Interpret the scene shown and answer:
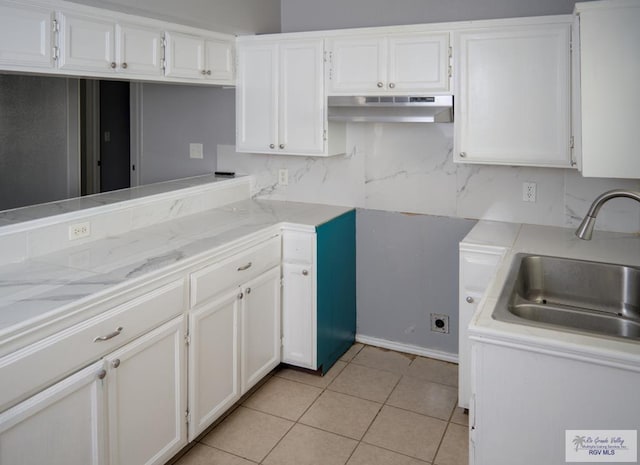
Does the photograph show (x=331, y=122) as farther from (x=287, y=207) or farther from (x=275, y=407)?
(x=275, y=407)

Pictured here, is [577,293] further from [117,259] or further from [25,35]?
[25,35]

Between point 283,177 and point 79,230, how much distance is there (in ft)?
5.14

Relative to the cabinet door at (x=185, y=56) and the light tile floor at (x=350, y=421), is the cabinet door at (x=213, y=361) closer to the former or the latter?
the light tile floor at (x=350, y=421)

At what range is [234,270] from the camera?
2.73 m

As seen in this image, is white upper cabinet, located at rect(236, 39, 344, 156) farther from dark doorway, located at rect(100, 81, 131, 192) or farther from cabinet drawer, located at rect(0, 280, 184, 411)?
dark doorway, located at rect(100, 81, 131, 192)

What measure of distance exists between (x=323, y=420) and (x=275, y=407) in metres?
0.28

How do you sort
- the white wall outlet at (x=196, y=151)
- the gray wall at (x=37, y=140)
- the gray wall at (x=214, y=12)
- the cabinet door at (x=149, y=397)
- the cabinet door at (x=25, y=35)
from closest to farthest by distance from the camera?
the cabinet door at (x=149, y=397), the cabinet door at (x=25, y=35), the gray wall at (x=214, y=12), the white wall outlet at (x=196, y=151), the gray wall at (x=37, y=140)

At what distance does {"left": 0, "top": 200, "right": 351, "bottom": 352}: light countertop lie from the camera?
5.85 ft

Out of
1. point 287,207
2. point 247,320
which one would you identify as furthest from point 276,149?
point 247,320

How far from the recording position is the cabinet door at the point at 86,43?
2.41 m

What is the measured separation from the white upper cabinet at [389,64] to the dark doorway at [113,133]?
356 cm

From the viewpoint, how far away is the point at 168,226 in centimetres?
301

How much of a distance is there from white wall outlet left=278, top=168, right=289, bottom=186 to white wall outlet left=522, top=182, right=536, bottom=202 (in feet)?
5.00

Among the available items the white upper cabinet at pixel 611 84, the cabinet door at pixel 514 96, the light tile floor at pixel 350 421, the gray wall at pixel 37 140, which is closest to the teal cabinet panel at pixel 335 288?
the light tile floor at pixel 350 421
